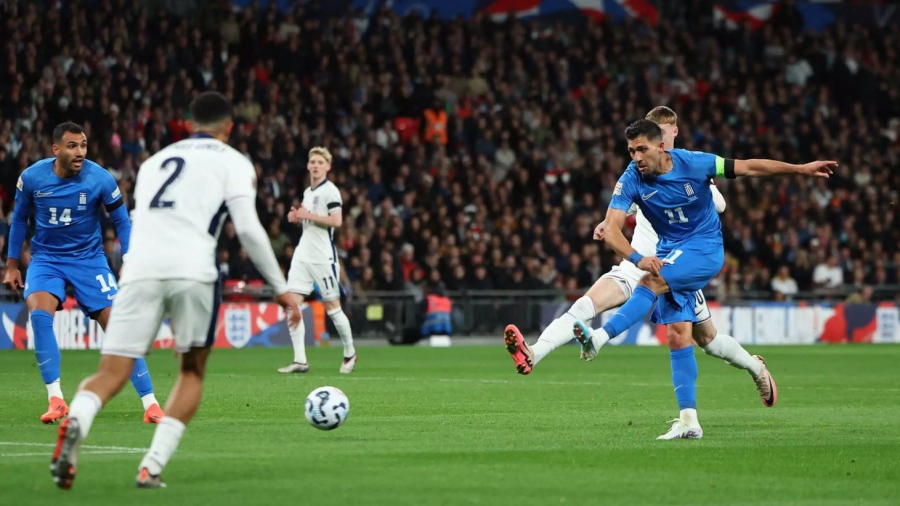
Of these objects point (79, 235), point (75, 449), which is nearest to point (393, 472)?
point (75, 449)

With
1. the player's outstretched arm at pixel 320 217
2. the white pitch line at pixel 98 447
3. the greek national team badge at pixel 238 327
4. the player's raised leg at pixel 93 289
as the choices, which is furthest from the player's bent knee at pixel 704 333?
the greek national team badge at pixel 238 327

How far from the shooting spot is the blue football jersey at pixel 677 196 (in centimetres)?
1048

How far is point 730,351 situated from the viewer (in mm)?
11578

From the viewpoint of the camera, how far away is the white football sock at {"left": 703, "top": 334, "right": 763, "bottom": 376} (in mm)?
11492

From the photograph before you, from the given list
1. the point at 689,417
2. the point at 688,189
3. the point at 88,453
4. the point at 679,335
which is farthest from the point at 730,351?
the point at 88,453

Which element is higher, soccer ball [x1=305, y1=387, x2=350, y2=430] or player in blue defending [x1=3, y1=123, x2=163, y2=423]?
player in blue defending [x1=3, y1=123, x2=163, y2=423]

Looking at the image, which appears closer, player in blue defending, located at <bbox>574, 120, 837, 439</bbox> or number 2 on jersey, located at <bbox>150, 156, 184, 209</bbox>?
number 2 on jersey, located at <bbox>150, 156, 184, 209</bbox>

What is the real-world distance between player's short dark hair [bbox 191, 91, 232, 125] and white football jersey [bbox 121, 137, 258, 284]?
194mm

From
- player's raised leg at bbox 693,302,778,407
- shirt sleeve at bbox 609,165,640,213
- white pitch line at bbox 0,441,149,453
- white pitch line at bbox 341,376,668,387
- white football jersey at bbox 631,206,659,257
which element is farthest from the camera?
white pitch line at bbox 341,376,668,387

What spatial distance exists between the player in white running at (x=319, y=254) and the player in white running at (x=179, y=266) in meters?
10.2

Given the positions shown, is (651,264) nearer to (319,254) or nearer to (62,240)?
(62,240)

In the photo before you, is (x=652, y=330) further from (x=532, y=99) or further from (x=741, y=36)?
(x=741, y=36)

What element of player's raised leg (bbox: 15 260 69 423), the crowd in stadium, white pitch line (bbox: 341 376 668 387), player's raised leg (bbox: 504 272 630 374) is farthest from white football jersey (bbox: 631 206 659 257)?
the crowd in stadium

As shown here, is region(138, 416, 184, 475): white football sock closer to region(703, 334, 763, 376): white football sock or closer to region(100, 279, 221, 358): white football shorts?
region(100, 279, 221, 358): white football shorts
